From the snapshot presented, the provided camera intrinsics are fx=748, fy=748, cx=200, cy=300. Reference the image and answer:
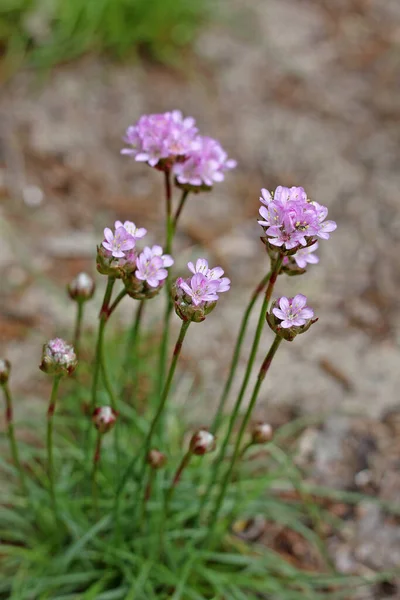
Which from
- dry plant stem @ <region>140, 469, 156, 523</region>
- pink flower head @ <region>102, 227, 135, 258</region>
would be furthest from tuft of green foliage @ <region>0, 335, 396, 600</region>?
pink flower head @ <region>102, 227, 135, 258</region>

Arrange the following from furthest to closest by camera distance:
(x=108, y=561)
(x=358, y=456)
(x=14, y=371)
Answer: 1. (x=14, y=371)
2. (x=358, y=456)
3. (x=108, y=561)

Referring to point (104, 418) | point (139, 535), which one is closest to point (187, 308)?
point (104, 418)

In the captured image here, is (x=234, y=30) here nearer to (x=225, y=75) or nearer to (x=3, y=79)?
(x=225, y=75)

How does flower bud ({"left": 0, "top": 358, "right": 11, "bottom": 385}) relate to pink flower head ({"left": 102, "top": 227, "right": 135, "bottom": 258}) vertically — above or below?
below

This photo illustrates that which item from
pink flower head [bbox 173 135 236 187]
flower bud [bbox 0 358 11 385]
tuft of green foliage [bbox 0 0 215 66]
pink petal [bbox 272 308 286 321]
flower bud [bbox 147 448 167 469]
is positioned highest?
tuft of green foliage [bbox 0 0 215 66]

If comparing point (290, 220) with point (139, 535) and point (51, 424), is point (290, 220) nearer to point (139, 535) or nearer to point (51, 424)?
point (51, 424)

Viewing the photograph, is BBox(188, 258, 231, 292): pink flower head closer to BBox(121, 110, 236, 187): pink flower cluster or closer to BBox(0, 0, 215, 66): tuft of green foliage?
BBox(121, 110, 236, 187): pink flower cluster

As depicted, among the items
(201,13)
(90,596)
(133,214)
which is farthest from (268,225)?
(201,13)

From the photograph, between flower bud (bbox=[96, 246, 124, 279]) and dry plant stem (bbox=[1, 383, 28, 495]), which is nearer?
flower bud (bbox=[96, 246, 124, 279])
